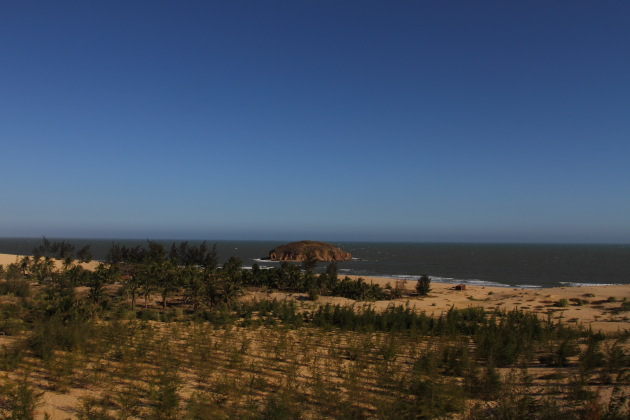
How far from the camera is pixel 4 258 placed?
59.9m

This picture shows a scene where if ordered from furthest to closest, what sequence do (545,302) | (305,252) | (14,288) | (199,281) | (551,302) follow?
(305,252)
(545,302)
(551,302)
(14,288)
(199,281)

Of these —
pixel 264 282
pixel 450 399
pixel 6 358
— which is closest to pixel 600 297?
pixel 264 282

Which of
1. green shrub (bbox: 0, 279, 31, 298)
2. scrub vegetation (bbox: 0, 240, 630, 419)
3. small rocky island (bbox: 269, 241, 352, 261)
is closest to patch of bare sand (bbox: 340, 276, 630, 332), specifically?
scrub vegetation (bbox: 0, 240, 630, 419)

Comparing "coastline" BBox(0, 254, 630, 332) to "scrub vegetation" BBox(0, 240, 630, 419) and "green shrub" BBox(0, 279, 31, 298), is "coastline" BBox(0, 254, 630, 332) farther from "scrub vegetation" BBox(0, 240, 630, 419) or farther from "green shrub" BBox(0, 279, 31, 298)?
"green shrub" BBox(0, 279, 31, 298)

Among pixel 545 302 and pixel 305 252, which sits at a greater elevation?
pixel 545 302

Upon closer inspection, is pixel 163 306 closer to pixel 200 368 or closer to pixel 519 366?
pixel 200 368

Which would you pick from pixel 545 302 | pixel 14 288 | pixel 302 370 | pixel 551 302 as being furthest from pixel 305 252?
pixel 302 370

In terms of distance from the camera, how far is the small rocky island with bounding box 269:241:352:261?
104562mm

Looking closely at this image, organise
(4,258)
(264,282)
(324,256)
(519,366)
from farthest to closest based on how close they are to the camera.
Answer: (324,256)
(4,258)
(264,282)
(519,366)

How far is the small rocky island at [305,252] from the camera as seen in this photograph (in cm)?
10456

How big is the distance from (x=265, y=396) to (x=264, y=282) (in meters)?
30.3

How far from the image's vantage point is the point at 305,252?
105750 mm

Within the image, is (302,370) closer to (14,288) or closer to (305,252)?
(14,288)

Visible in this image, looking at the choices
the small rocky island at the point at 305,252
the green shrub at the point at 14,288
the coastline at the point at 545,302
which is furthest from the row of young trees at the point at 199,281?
the small rocky island at the point at 305,252
